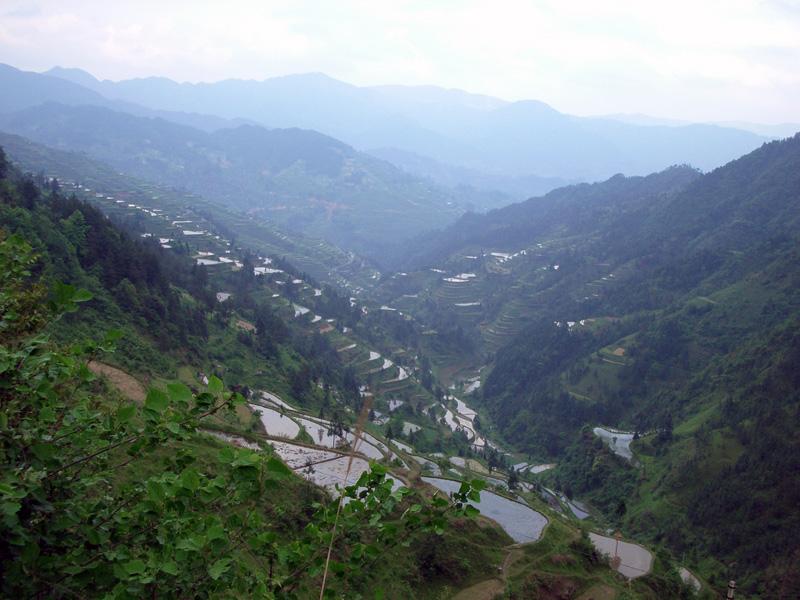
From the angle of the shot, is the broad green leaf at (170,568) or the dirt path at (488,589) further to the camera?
the dirt path at (488,589)

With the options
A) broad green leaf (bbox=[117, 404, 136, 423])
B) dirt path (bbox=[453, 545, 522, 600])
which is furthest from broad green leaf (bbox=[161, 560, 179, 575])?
dirt path (bbox=[453, 545, 522, 600])

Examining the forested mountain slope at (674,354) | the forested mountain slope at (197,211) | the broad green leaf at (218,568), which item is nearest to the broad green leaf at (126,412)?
the broad green leaf at (218,568)

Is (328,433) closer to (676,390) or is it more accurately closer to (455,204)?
(676,390)

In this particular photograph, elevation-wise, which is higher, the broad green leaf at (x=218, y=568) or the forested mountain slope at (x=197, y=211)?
the broad green leaf at (x=218, y=568)

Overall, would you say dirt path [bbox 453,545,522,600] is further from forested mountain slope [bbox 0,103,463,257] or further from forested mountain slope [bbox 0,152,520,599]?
forested mountain slope [bbox 0,103,463,257]

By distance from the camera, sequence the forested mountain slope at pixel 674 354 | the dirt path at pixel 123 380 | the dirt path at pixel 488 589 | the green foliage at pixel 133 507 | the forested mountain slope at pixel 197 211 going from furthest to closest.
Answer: the forested mountain slope at pixel 197 211 → the forested mountain slope at pixel 674 354 → the dirt path at pixel 123 380 → the dirt path at pixel 488 589 → the green foliage at pixel 133 507

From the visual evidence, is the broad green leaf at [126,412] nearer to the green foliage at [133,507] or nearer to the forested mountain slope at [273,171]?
the green foliage at [133,507]

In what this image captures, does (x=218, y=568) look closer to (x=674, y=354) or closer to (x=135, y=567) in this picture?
(x=135, y=567)
